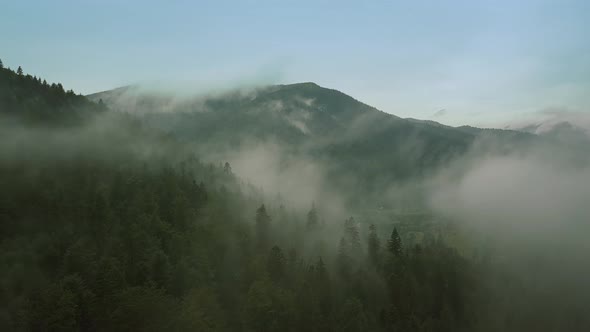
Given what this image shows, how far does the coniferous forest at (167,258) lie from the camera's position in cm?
8062

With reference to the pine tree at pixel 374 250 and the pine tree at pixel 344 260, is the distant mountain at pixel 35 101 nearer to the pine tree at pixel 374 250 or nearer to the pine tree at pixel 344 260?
the pine tree at pixel 344 260

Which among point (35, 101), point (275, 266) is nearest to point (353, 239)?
point (275, 266)

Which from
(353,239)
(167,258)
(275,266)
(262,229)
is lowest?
(275,266)

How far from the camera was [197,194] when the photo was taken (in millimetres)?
154875

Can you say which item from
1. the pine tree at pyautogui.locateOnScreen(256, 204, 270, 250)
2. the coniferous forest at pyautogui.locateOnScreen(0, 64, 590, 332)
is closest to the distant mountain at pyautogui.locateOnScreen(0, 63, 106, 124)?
the coniferous forest at pyautogui.locateOnScreen(0, 64, 590, 332)

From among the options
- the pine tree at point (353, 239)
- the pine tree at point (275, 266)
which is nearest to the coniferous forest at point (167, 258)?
the pine tree at point (275, 266)

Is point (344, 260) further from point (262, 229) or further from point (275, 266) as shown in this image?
point (262, 229)

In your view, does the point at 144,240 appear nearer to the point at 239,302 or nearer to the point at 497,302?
the point at 239,302

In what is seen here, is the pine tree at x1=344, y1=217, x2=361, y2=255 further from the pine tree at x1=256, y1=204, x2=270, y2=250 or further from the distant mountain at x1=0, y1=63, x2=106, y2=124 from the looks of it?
the distant mountain at x1=0, y1=63, x2=106, y2=124

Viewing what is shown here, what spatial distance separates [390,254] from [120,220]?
96.6 metres

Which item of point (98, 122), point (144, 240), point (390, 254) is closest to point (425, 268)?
point (390, 254)

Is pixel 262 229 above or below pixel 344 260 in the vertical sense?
above

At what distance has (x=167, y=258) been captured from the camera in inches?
4097

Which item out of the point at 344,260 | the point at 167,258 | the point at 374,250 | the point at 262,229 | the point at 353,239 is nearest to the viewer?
the point at 167,258
